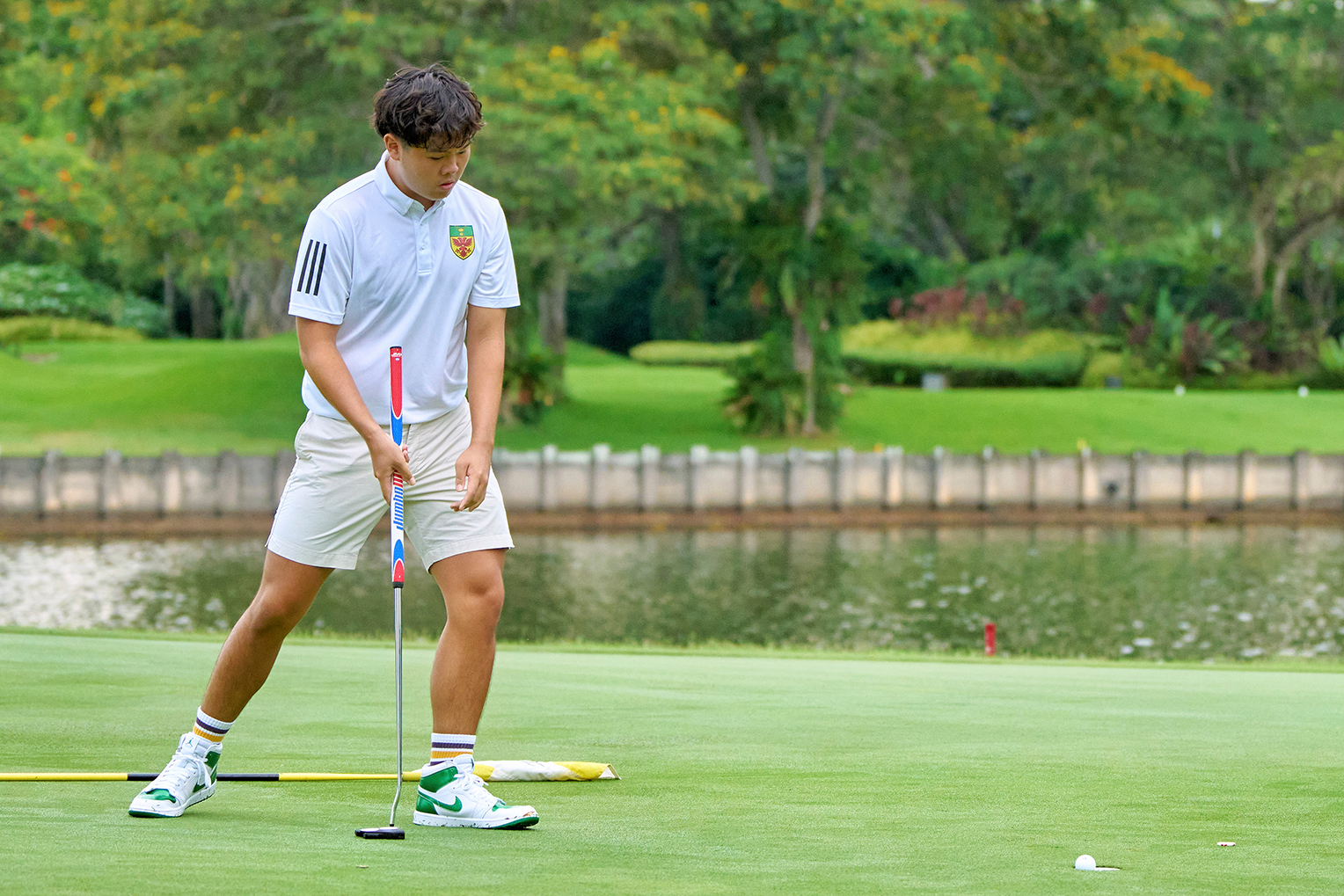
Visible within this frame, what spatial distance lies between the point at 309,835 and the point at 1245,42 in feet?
163

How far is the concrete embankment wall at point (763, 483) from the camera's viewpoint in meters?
34.2

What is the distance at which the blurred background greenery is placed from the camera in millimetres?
36562

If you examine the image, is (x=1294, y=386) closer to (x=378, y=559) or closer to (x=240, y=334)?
(x=378, y=559)

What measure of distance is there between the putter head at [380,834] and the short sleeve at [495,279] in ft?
5.28

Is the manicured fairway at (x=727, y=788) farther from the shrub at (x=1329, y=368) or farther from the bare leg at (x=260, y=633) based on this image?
the shrub at (x=1329, y=368)

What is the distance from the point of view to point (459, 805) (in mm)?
5090

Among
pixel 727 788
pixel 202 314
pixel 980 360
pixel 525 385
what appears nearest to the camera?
pixel 727 788

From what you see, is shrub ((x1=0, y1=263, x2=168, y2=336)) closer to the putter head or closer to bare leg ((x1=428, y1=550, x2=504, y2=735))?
bare leg ((x1=428, y1=550, x2=504, y2=735))

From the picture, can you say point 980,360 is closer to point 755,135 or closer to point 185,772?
point 755,135

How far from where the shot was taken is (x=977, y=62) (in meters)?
38.5

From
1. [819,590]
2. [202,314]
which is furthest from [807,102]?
[202,314]

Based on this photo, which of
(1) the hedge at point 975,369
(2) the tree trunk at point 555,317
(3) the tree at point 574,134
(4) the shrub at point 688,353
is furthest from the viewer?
(4) the shrub at point 688,353

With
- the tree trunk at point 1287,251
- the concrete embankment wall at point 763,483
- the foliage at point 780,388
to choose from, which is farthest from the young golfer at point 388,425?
the tree trunk at point 1287,251

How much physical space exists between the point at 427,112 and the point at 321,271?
56 cm
